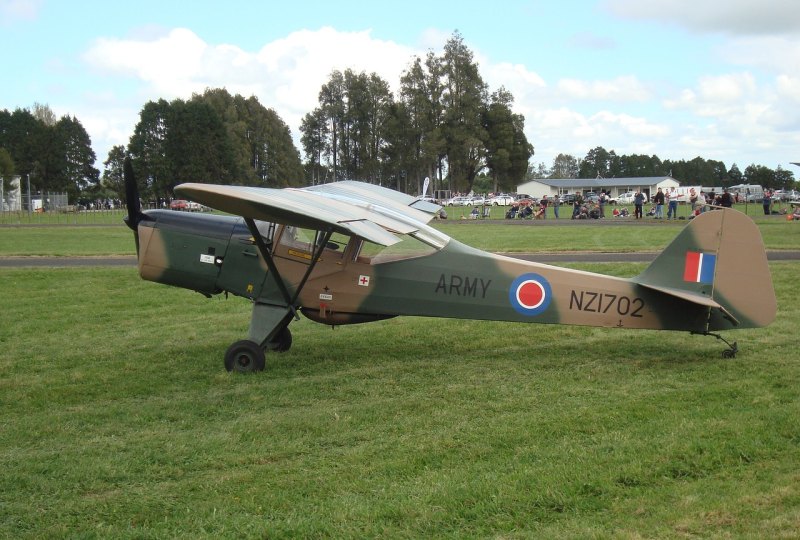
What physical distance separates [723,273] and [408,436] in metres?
4.57

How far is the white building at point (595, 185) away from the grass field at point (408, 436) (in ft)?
378

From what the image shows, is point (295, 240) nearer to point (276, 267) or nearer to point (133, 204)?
point (276, 267)

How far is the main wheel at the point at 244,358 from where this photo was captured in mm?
8688

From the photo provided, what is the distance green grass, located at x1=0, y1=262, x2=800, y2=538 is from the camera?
15.1 ft

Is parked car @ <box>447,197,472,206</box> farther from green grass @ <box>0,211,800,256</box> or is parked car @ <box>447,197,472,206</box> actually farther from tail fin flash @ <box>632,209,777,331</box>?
tail fin flash @ <box>632,209,777,331</box>

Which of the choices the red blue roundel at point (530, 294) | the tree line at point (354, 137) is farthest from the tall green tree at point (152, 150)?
the red blue roundel at point (530, 294)

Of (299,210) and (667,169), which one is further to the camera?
(667,169)

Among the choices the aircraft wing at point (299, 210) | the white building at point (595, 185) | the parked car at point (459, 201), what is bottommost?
the aircraft wing at point (299, 210)

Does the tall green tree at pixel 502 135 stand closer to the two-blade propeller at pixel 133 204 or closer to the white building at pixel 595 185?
the white building at pixel 595 185

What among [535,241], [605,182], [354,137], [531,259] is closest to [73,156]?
[354,137]

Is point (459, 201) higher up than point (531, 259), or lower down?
higher up

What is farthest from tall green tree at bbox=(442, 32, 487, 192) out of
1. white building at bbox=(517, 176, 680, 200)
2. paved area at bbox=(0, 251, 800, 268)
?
paved area at bbox=(0, 251, 800, 268)

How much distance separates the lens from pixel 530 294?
8.84 m

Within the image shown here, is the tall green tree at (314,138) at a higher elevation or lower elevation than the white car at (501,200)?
higher
